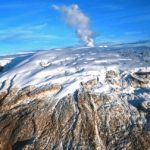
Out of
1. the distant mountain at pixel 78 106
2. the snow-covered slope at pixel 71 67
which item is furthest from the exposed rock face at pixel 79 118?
the snow-covered slope at pixel 71 67

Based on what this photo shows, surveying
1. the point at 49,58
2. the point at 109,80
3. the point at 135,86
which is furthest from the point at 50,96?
the point at 49,58

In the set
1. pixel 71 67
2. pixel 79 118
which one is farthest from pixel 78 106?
pixel 71 67

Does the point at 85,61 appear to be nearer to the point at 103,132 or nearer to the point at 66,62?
the point at 66,62

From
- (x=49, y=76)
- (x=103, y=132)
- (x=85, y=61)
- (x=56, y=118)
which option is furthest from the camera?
(x=85, y=61)

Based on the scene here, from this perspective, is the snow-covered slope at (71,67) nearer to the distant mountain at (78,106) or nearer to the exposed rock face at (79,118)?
the distant mountain at (78,106)

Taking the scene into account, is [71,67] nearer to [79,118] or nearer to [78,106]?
[78,106]

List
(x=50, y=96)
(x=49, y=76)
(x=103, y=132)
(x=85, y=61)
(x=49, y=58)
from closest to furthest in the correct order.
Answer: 1. (x=103, y=132)
2. (x=50, y=96)
3. (x=49, y=76)
4. (x=85, y=61)
5. (x=49, y=58)

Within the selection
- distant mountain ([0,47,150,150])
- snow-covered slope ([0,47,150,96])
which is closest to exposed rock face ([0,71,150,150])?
distant mountain ([0,47,150,150])
